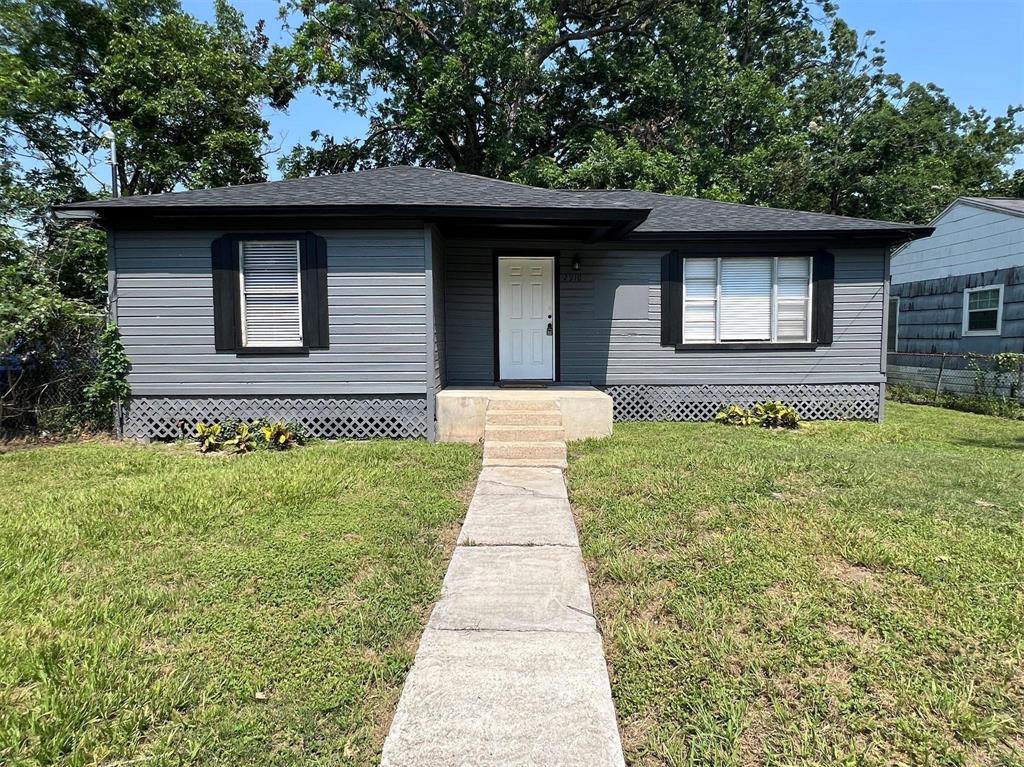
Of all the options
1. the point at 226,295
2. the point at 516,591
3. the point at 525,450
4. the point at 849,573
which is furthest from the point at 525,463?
the point at 226,295

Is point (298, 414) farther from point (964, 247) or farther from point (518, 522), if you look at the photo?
point (964, 247)

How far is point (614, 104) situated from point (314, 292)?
597 inches

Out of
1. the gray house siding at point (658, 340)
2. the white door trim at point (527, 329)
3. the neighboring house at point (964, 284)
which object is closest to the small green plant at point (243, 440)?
the gray house siding at point (658, 340)

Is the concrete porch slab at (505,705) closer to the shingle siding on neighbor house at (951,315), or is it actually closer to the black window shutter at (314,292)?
the black window shutter at (314,292)

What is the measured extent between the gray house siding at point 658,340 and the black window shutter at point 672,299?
0.11 meters

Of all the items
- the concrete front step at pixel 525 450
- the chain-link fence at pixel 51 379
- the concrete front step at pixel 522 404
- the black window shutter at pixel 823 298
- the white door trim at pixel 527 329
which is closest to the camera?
the concrete front step at pixel 525 450

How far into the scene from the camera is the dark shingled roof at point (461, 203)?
6875mm

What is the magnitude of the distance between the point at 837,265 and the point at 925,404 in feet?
15.3

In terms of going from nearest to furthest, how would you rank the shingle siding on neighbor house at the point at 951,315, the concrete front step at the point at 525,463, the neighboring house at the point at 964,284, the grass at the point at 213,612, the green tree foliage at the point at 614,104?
1. the grass at the point at 213,612
2. the concrete front step at the point at 525,463
3. the shingle siding on neighbor house at the point at 951,315
4. the neighboring house at the point at 964,284
5. the green tree foliage at the point at 614,104

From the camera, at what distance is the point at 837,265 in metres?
8.78

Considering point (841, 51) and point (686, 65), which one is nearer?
point (686, 65)

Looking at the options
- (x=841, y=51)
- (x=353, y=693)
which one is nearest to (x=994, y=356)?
(x=353, y=693)

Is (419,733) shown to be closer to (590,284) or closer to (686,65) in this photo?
(590,284)

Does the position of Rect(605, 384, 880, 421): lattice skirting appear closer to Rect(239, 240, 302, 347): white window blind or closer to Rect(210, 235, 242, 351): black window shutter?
Rect(239, 240, 302, 347): white window blind
